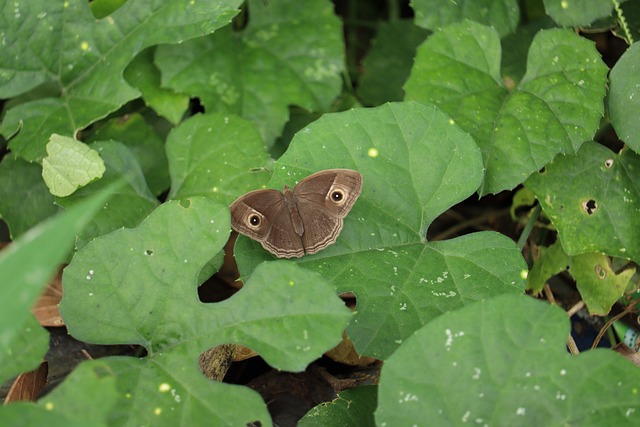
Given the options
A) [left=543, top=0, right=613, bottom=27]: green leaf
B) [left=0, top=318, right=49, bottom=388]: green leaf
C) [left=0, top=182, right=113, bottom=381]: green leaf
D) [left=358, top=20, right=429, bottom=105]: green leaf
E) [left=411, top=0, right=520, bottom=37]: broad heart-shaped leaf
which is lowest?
[left=358, top=20, right=429, bottom=105]: green leaf

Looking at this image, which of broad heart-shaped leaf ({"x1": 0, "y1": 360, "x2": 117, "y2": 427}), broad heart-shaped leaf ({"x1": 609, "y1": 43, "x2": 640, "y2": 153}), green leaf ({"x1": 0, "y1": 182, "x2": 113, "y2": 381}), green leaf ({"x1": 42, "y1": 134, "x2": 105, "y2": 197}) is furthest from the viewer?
green leaf ({"x1": 42, "y1": 134, "x2": 105, "y2": 197})

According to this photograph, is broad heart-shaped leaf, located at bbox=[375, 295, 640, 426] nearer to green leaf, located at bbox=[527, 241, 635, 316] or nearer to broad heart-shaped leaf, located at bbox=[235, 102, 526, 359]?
broad heart-shaped leaf, located at bbox=[235, 102, 526, 359]

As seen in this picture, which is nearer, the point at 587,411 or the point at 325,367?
the point at 587,411

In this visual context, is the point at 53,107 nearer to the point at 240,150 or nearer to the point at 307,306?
the point at 240,150

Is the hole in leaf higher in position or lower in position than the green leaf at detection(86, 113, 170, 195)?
lower

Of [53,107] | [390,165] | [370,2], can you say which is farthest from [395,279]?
[370,2]

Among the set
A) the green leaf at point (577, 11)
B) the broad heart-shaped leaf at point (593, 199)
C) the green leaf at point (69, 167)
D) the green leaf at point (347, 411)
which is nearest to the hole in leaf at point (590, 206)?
the broad heart-shaped leaf at point (593, 199)

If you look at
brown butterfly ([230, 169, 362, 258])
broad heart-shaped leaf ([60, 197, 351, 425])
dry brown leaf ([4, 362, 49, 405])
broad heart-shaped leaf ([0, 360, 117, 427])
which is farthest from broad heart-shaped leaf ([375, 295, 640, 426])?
dry brown leaf ([4, 362, 49, 405])

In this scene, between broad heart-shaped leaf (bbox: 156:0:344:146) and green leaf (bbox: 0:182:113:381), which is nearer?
green leaf (bbox: 0:182:113:381)
